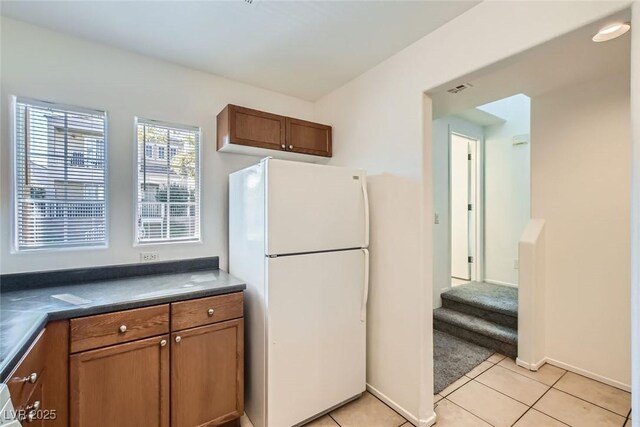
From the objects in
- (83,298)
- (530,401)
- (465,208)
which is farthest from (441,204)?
(83,298)

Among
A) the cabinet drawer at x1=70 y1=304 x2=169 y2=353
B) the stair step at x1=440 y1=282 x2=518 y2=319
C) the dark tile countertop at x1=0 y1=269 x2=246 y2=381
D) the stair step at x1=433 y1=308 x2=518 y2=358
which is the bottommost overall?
the stair step at x1=433 y1=308 x2=518 y2=358

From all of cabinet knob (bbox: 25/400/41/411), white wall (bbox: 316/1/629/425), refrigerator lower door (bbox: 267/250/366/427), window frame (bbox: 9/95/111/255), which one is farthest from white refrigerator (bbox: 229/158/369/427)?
window frame (bbox: 9/95/111/255)

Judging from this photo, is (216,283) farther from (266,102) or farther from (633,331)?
(633,331)

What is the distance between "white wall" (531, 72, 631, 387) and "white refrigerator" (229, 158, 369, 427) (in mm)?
1768

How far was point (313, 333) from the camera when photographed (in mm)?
1879

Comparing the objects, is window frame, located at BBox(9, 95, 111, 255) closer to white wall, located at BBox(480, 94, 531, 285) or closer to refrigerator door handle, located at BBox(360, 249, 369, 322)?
refrigerator door handle, located at BBox(360, 249, 369, 322)

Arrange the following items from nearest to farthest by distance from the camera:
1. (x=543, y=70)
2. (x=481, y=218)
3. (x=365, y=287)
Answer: (x=543, y=70) → (x=365, y=287) → (x=481, y=218)

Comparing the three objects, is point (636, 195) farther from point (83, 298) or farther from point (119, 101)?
point (119, 101)

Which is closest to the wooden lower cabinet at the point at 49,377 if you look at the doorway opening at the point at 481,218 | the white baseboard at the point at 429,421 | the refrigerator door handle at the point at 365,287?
the refrigerator door handle at the point at 365,287

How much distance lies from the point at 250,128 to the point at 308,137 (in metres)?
0.57

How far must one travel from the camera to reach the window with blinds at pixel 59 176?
5.79 ft

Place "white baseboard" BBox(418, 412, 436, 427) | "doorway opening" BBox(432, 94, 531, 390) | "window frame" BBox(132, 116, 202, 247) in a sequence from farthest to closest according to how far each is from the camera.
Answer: "doorway opening" BBox(432, 94, 531, 390), "window frame" BBox(132, 116, 202, 247), "white baseboard" BBox(418, 412, 436, 427)

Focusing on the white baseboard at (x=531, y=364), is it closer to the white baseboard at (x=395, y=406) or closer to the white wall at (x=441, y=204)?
the white wall at (x=441, y=204)

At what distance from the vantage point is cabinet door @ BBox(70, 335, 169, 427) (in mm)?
1390
